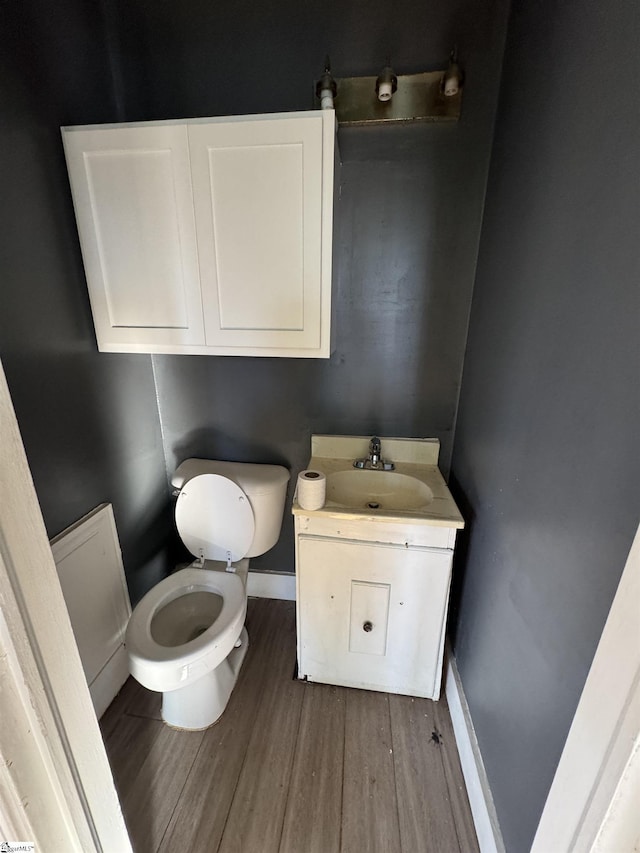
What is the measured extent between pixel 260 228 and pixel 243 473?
923 mm

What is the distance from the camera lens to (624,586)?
536 millimetres

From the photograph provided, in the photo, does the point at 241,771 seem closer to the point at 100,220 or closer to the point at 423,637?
the point at 423,637

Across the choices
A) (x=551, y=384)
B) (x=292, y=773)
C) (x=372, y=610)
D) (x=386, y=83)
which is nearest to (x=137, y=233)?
(x=386, y=83)

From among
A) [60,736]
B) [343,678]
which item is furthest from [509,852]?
[60,736]

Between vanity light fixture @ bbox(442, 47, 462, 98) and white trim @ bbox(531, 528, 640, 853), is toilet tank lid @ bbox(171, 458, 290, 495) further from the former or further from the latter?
vanity light fixture @ bbox(442, 47, 462, 98)

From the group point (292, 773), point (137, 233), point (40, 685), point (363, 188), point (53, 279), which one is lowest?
point (292, 773)

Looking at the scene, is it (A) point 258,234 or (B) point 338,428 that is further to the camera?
(B) point 338,428

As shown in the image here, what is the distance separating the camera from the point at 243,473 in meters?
1.59

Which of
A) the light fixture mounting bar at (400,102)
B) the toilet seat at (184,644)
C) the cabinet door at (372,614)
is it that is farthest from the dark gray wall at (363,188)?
the toilet seat at (184,644)

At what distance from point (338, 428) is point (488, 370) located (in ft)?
2.16

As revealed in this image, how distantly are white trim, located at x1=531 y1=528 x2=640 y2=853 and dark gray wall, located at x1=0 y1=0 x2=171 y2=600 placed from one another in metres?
1.38

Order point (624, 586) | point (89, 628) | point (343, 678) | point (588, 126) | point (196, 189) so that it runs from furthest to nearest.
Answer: point (343, 678) < point (89, 628) < point (196, 189) < point (588, 126) < point (624, 586)

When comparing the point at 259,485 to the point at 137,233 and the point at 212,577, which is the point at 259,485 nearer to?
the point at 212,577

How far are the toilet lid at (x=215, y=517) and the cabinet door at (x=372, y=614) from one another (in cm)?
30
